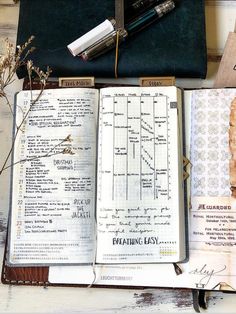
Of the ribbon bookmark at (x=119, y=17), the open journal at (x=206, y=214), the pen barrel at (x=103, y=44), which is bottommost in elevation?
the open journal at (x=206, y=214)

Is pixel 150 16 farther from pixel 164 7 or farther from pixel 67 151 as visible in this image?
pixel 67 151

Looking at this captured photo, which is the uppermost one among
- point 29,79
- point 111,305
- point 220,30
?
point 220,30

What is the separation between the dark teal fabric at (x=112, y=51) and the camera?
2.62ft

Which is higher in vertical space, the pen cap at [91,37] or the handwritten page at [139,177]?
the pen cap at [91,37]

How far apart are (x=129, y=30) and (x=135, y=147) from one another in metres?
0.21

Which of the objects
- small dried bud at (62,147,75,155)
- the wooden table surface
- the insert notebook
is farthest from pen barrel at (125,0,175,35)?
the wooden table surface

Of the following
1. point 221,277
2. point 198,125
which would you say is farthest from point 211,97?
point 221,277

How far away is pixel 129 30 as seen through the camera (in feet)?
2.62

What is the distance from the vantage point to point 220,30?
34.1 inches

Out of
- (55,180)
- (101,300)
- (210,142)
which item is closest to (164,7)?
(210,142)

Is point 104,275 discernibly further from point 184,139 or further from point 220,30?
point 220,30

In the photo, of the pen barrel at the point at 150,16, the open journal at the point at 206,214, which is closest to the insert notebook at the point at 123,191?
the open journal at the point at 206,214

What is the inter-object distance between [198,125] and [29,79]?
0.30 meters

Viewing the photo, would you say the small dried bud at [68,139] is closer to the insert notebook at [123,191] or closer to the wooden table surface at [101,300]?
the insert notebook at [123,191]
